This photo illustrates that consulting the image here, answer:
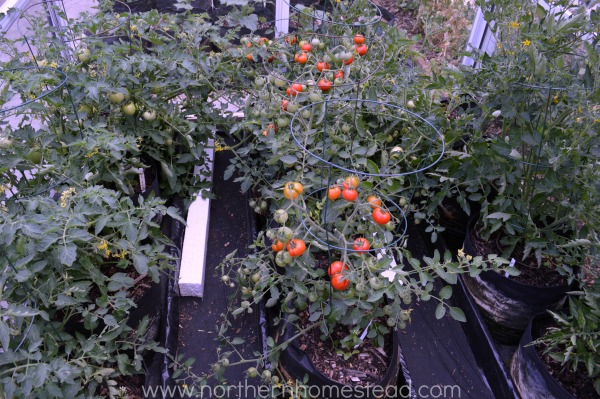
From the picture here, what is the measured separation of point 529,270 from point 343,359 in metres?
0.82

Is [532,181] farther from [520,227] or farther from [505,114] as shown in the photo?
[505,114]

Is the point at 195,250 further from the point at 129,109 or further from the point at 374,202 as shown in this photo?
the point at 374,202

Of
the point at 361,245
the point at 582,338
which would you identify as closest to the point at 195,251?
the point at 361,245

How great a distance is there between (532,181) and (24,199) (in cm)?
157

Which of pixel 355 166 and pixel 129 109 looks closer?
pixel 355 166

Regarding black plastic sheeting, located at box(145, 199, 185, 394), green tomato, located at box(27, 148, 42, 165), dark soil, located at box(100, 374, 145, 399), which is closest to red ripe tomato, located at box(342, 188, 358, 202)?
black plastic sheeting, located at box(145, 199, 185, 394)

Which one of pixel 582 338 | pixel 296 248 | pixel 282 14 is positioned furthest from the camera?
pixel 282 14

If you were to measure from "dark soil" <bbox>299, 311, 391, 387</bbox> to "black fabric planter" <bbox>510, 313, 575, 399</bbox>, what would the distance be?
0.46 metres

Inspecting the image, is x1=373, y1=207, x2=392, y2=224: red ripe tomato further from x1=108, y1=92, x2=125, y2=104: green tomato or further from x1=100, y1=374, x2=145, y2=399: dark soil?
x1=108, y1=92, x2=125, y2=104: green tomato

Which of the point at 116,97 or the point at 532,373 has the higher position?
the point at 116,97

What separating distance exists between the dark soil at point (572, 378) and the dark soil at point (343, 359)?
52 cm

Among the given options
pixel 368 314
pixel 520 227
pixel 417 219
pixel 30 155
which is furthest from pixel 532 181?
pixel 30 155

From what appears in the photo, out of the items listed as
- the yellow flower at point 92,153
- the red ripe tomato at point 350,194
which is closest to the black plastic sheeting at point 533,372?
the red ripe tomato at point 350,194

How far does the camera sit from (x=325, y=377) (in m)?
1.24
